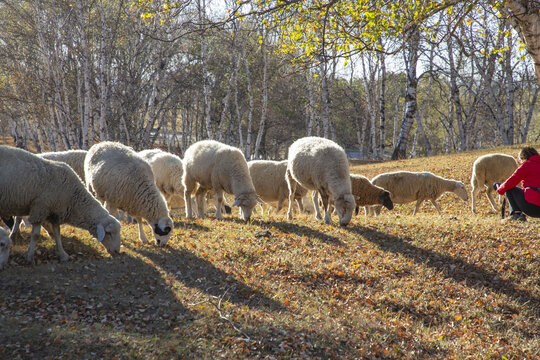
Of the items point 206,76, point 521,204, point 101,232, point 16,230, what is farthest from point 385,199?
point 206,76

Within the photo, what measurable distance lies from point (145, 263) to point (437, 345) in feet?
16.3

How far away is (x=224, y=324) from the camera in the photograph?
5820mm

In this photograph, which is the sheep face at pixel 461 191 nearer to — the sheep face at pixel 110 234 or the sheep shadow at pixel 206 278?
Answer: the sheep shadow at pixel 206 278

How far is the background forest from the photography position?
17256 mm

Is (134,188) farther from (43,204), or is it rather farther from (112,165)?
(43,204)

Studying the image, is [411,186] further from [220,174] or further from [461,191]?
[220,174]

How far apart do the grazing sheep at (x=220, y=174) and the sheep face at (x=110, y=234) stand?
4.23 metres

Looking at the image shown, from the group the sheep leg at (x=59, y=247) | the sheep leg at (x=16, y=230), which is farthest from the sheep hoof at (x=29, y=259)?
the sheep leg at (x=16, y=230)

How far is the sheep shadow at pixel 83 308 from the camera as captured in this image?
16.3 ft

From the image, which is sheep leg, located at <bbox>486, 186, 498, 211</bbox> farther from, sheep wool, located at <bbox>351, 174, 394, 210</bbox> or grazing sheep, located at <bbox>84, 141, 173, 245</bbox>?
grazing sheep, located at <bbox>84, 141, 173, 245</bbox>

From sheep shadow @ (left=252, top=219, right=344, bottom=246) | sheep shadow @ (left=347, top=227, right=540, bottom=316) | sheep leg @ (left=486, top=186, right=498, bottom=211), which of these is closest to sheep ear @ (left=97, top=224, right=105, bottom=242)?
sheep shadow @ (left=252, top=219, right=344, bottom=246)

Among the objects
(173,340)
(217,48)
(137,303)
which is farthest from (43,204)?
(217,48)

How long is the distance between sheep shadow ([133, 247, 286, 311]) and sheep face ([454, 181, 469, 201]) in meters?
10.1

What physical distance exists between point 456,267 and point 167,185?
9.18m
